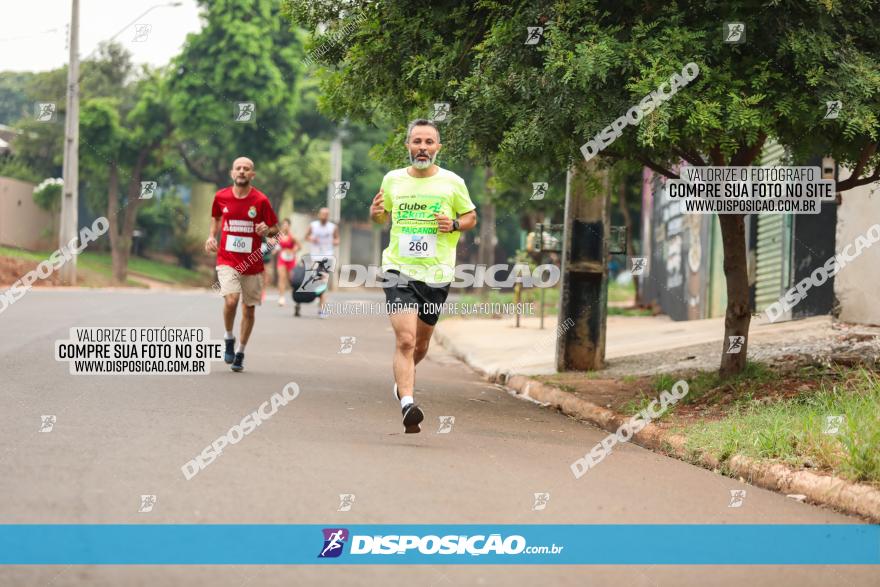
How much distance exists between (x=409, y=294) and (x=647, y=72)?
7.72ft

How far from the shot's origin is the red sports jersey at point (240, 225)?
11.9 metres

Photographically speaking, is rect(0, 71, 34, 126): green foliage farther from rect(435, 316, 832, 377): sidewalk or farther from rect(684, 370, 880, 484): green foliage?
rect(684, 370, 880, 484): green foliage

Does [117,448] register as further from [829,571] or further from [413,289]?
[829,571]

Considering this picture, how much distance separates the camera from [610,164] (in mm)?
12062

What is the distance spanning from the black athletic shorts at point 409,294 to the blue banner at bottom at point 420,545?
2890 millimetres

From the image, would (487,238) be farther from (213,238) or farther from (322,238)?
(213,238)

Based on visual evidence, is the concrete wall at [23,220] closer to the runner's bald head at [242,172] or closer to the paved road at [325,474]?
the runner's bald head at [242,172]

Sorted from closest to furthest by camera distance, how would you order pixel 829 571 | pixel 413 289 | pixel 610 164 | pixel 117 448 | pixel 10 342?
pixel 829 571 < pixel 117 448 < pixel 413 289 < pixel 610 164 < pixel 10 342

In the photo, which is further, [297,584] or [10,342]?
[10,342]

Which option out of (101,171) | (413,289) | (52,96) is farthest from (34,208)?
(413,289)

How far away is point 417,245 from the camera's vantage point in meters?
8.31

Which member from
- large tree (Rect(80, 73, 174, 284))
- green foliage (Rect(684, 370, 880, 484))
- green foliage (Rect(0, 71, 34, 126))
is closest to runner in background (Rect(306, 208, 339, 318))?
green foliage (Rect(684, 370, 880, 484))

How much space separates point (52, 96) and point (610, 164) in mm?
41614

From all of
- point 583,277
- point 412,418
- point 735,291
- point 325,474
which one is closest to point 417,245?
point 412,418
